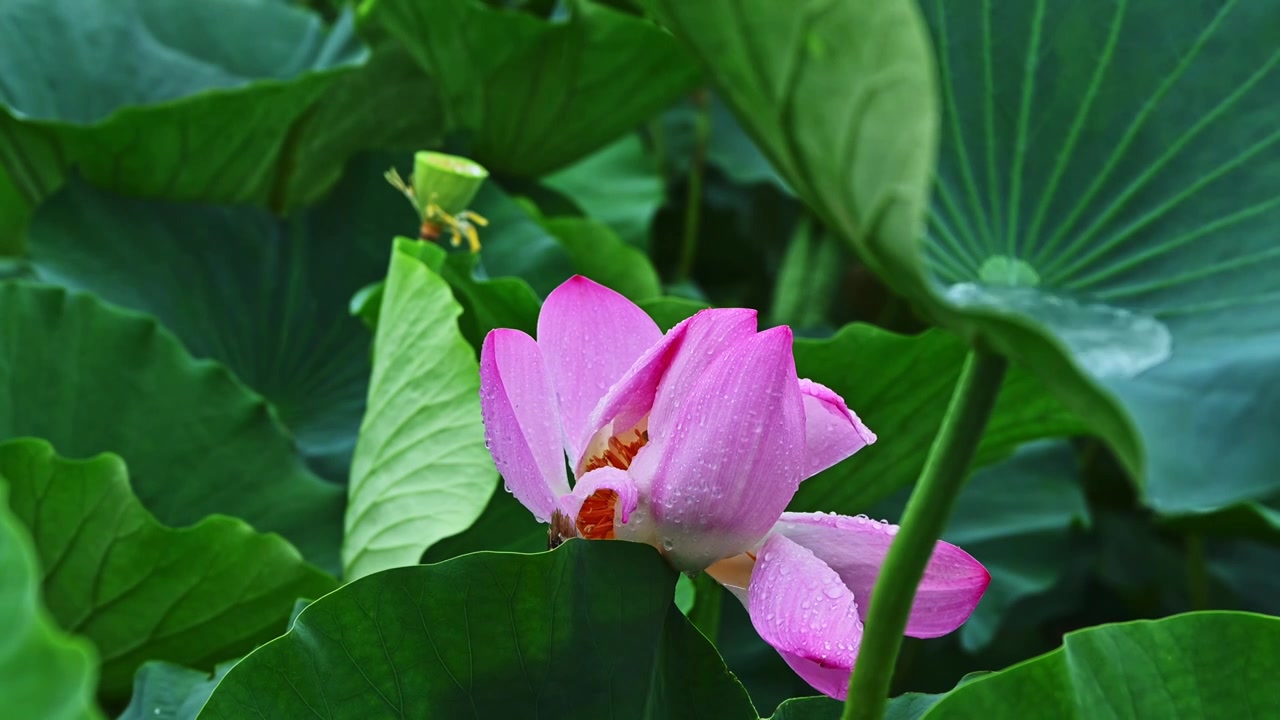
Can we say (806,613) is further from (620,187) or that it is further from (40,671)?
(620,187)

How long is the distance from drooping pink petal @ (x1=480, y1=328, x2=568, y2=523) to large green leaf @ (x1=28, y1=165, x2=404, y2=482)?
0.45 metres

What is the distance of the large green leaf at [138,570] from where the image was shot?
590mm

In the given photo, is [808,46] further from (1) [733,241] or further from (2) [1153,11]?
(1) [733,241]

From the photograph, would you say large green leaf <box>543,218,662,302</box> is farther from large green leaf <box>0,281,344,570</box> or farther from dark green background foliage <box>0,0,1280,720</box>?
large green leaf <box>0,281,344,570</box>

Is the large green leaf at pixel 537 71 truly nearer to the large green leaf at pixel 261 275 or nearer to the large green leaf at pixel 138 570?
the large green leaf at pixel 261 275

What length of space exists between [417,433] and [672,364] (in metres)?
0.28

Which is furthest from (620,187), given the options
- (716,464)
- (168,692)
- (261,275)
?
(716,464)

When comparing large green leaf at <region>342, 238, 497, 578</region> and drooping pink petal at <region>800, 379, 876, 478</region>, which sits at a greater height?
drooping pink petal at <region>800, 379, 876, 478</region>

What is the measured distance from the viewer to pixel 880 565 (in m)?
0.39

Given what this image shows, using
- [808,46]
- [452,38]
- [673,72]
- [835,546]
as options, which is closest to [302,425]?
[452,38]

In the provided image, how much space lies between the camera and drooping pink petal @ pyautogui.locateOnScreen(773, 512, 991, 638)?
0.39m

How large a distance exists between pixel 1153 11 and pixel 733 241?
1.33 metres

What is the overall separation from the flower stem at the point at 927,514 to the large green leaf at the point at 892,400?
1.08 ft

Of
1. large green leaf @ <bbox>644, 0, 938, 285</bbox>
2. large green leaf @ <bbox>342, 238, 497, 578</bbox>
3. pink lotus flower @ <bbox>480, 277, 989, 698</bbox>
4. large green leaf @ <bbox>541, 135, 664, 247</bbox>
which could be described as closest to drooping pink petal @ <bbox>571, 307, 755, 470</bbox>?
pink lotus flower @ <bbox>480, 277, 989, 698</bbox>
